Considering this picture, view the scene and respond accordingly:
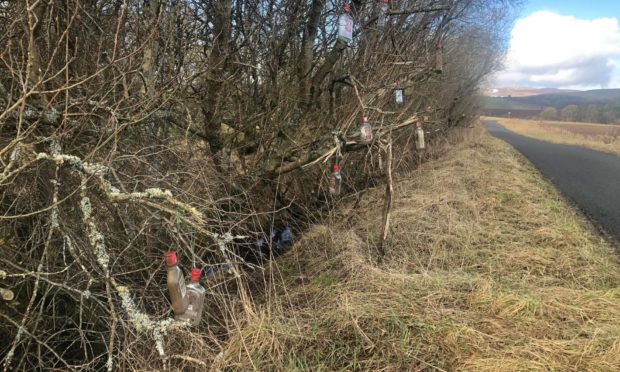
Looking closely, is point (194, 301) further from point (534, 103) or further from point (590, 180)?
point (534, 103)

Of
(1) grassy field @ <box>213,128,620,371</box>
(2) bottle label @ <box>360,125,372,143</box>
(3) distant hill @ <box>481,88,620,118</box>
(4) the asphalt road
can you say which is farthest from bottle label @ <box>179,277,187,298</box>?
(3) distant hill @ <box>481,88,620,118</box>

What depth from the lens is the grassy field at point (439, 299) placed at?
109 inches

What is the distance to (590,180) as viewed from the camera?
1169 cm

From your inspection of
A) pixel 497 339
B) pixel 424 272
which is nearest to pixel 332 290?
pixel 424 272

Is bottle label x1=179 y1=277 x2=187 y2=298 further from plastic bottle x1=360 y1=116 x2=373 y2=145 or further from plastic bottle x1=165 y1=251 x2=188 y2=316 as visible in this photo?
plastic bottle x1=360 y1=116 x2=373 y2=145

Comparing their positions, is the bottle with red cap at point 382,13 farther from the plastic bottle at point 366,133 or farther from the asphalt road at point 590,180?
the asphalt road at point 590,180

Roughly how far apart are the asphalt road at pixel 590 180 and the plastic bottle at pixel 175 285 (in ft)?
21.4

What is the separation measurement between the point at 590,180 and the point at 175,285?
12.8 m

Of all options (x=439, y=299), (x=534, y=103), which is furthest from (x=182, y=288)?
(x=534, y=103)

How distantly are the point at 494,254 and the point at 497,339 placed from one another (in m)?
2.01

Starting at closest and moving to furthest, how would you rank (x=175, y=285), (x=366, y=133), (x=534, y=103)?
1. (x=175, y=285)
2. (x=366, y=133)
3. (x=534, y=103)

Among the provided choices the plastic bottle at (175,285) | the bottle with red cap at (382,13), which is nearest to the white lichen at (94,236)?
the plastic bottle at (175,285)

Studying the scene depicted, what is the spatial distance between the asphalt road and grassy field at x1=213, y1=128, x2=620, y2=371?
1995 millimetres

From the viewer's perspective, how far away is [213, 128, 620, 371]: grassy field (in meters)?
2.76
